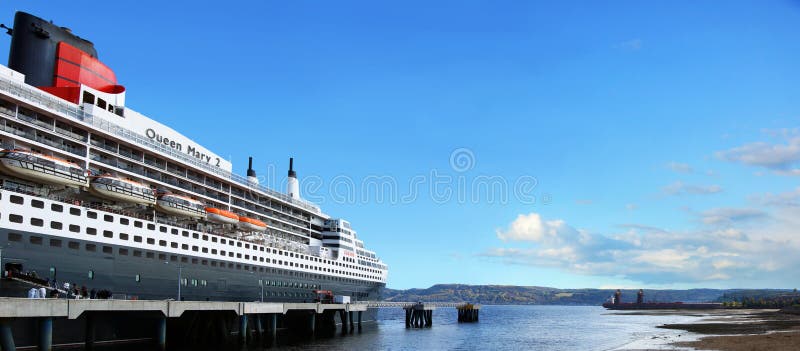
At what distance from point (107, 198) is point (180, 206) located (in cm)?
617

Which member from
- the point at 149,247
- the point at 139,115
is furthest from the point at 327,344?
the point at 139,115

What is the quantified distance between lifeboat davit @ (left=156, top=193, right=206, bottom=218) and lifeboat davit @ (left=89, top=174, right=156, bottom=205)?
1.11m

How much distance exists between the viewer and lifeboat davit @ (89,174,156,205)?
1510 inches

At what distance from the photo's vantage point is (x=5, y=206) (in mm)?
31703

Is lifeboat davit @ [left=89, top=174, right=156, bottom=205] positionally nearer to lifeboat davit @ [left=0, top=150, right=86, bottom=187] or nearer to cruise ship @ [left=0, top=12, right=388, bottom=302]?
cruise ship @ [left=0, top=12, right=388, bottom=302]

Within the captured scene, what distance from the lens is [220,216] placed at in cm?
4953

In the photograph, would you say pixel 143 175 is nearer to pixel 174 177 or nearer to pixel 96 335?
pixel 174 177

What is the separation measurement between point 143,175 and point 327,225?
3321 cm

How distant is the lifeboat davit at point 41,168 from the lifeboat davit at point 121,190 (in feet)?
3.71

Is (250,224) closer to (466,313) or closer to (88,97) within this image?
(88,97)

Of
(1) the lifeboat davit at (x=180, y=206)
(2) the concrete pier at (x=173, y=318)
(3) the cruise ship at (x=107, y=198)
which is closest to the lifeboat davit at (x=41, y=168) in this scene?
(3) the cruise ship at (x=107, y=198)

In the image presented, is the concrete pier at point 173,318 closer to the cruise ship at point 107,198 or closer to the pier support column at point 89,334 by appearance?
the pier support column at point 89,334

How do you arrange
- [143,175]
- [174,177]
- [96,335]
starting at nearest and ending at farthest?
[96,335] < [143,175] < [174,177]

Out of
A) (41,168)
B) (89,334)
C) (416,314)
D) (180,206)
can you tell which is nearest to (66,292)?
(89,334)
